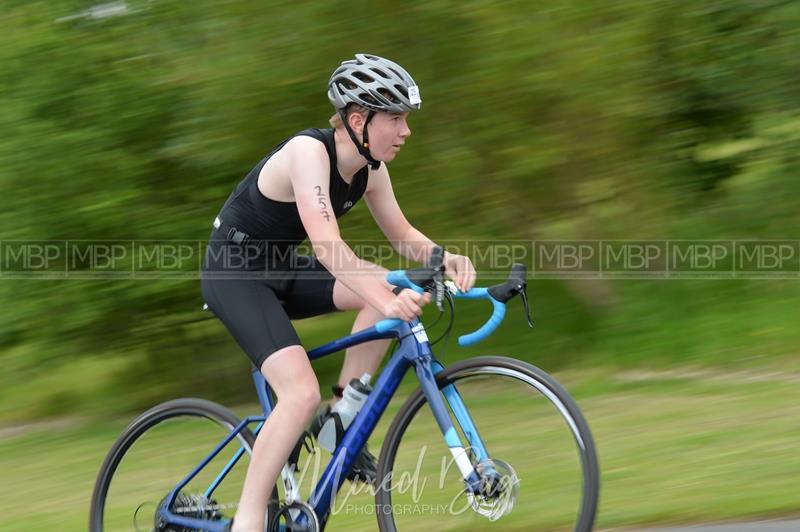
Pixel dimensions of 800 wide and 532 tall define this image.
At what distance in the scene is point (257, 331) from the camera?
4.09 metres

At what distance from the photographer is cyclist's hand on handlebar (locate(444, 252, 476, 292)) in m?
3.90

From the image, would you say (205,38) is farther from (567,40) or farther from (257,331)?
(257,331)

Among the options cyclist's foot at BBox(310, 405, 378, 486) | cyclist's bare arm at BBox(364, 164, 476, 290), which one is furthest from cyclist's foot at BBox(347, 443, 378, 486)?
cyclist's bare arm at BBox(364, 164, 476, 290)

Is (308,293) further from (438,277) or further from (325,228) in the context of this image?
(438,277)

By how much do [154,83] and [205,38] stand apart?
1.71 ft

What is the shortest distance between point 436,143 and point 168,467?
13.2 feet

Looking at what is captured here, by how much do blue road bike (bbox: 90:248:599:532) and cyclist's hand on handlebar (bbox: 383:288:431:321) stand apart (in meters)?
0.08

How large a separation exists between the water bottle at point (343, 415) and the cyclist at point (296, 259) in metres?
0.09

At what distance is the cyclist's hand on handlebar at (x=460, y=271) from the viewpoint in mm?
3898

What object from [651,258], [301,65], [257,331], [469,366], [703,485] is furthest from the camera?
[651,258]

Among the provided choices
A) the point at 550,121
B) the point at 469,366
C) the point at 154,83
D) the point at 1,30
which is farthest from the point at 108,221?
the point at 469,366

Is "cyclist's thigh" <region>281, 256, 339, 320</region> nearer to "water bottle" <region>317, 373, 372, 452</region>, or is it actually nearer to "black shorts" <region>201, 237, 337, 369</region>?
"black shorts" <region>201, 237, 337, 369</region>

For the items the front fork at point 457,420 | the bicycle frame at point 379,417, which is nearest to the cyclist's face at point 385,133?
the bicycle frame at point 379,417

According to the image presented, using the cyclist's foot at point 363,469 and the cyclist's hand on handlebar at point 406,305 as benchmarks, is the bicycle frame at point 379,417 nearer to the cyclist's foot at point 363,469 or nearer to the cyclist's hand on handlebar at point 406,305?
the cyclist's foot at point 363,469
